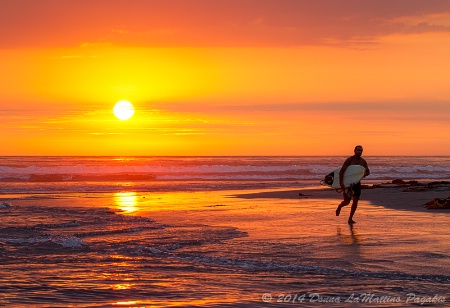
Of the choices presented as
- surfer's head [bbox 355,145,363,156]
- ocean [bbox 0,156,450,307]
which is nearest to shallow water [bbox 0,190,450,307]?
ocean [bbox 0,156,450,307]

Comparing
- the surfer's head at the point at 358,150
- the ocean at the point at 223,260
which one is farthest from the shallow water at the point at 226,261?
the surfer's head at the point at 358,150

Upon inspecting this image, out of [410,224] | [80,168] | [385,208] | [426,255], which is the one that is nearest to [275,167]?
[80,168]

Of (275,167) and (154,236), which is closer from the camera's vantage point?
(154,236)

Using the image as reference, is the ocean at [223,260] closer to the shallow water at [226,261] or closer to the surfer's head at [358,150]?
the shallow water at [226,261]

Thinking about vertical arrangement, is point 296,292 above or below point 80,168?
below

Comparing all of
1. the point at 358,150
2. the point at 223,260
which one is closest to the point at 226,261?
the point at 223,260

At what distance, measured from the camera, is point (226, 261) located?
950cm

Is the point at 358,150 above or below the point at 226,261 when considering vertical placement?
above

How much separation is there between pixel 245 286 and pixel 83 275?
84.6 inches

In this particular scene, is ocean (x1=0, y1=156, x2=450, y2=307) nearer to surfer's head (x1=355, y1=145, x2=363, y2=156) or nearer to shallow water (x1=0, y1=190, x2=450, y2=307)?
shallow water (x1=0, y1=190, x2=450, y2=307)

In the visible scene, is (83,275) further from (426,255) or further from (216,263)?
(426,255)

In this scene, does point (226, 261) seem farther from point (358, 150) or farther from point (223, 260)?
point (358, 150)

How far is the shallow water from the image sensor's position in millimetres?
7168

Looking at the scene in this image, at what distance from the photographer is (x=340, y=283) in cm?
786
